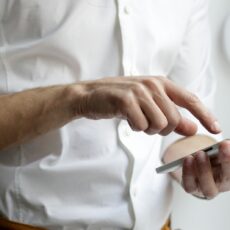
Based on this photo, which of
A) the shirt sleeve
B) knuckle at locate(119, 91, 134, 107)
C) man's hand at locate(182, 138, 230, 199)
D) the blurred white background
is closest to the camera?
knuckle at locate(119, 91, 134, 107)

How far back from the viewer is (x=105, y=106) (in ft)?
1.54

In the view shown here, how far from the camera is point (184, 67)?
80cm

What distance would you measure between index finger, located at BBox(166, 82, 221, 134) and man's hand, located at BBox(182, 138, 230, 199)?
0.12 feet

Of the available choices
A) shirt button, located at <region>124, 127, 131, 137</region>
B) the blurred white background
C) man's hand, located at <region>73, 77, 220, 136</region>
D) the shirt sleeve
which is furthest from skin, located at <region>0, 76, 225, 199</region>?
the blurred white background

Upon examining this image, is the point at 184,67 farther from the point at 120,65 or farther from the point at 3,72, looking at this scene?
the point at 3,72

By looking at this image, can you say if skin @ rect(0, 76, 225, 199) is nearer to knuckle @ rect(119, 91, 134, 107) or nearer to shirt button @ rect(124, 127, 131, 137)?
knuckle @ rect(119, 91, 134, 107)

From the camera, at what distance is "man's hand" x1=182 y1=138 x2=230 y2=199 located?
570mm

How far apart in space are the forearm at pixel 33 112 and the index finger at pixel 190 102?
133mm

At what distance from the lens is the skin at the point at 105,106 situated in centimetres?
46

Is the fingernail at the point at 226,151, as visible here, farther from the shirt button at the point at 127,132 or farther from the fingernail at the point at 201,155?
the shirt button at the point at 127,132

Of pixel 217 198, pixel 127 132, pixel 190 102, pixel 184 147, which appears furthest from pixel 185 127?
pixel 217 198

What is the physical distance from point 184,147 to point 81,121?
256 mm

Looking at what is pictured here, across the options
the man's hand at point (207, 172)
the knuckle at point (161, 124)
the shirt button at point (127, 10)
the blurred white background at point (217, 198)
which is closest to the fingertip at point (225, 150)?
the man's hand at point (207, 172)

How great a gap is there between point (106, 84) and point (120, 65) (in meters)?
0.16
